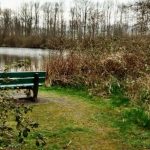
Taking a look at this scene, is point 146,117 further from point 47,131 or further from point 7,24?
point 7,24

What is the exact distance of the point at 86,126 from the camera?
8328 mm

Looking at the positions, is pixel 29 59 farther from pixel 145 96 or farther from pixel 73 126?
pixel 145 96

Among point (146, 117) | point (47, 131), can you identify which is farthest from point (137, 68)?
point (47, 131)

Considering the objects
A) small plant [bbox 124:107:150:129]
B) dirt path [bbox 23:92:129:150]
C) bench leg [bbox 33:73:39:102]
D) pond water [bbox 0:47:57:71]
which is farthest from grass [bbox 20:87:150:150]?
pond water [bbox 0:47:57:71]

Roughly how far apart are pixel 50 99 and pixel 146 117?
3391 mm

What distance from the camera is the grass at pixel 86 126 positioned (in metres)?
7.14

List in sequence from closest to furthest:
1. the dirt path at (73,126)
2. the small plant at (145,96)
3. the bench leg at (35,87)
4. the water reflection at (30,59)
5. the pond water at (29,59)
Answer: the pond water at (29,59) < the dirt path at (73,126) < the small plant at (145,96) < the bench leg at (35,87) < the water reflection at (30,59)

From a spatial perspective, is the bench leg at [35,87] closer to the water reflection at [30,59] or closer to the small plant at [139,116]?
the water reflection at [30,59]

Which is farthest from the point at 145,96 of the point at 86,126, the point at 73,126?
the point at 73,126

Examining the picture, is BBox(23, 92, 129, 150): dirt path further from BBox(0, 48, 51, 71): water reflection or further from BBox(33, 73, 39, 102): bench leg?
BBox(0, 48, 51, 71): water reflection

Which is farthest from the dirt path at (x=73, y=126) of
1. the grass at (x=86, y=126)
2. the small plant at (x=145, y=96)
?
the small plant at (x=145, y=96)

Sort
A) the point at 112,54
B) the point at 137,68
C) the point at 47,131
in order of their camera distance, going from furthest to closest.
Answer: the point at 112,54, the point at 137,68, the point at 47,131

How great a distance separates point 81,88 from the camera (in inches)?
537

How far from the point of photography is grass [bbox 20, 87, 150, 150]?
714cm
